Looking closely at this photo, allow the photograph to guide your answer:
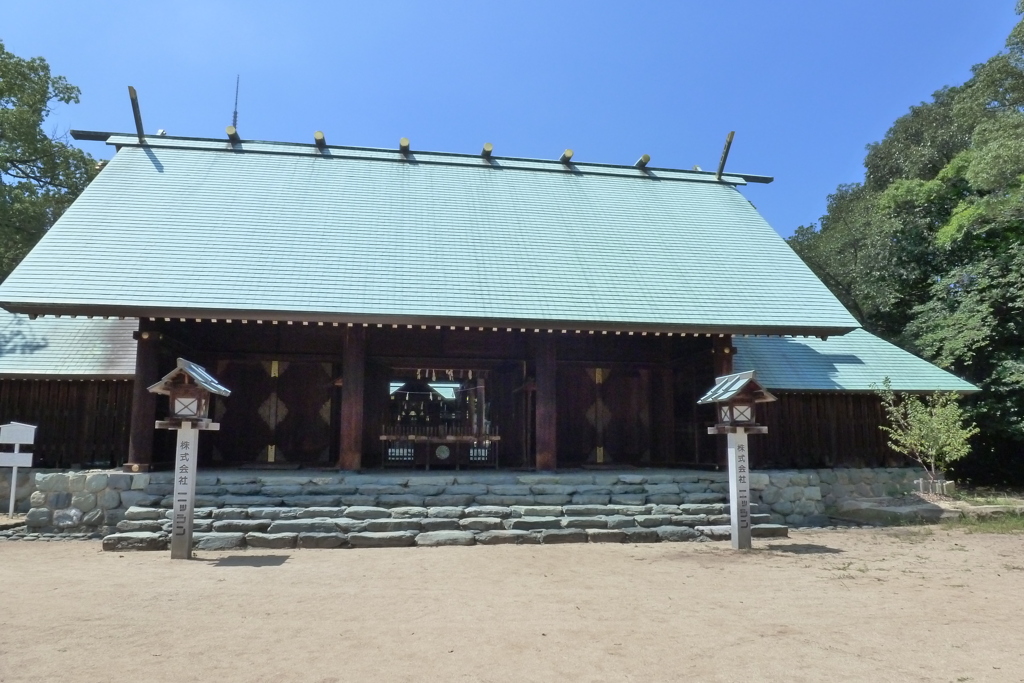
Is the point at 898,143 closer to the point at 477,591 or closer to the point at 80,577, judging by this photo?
the point at 477,591

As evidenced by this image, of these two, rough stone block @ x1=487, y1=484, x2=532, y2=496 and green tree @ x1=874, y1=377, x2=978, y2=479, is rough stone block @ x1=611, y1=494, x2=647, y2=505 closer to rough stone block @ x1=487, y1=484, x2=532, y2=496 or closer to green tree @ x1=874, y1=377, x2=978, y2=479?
rough stone block @ x1=487, y1=484, x2=532, y2=496

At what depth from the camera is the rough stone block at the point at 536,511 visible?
10328mm

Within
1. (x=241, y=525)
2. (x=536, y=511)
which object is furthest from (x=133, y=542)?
(x=536, y=511)

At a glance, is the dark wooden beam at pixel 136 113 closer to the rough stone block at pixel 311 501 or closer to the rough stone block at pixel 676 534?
the rough stone block at pixel 311 501

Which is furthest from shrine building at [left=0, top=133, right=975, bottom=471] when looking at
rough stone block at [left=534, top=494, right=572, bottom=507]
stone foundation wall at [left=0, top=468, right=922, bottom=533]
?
rough stone block at [left=534, top=494, right=572, bottom=507]

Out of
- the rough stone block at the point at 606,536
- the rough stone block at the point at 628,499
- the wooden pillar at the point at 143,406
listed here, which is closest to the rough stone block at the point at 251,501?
the wooden pillar at the point at 143,406

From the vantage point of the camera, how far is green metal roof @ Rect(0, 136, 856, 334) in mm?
11211

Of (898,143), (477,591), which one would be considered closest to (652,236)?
(477,591)

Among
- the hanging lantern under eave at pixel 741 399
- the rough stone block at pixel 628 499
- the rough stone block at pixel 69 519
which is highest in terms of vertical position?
the hanging lantern under eave at pixel 741 399

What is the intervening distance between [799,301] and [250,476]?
10260 millimetres

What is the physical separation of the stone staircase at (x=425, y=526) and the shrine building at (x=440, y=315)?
1.54 metres

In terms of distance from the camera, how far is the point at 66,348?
1285 centimetres

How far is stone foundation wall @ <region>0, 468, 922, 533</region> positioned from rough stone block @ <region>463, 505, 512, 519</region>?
318mm

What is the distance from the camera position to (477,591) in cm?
690
